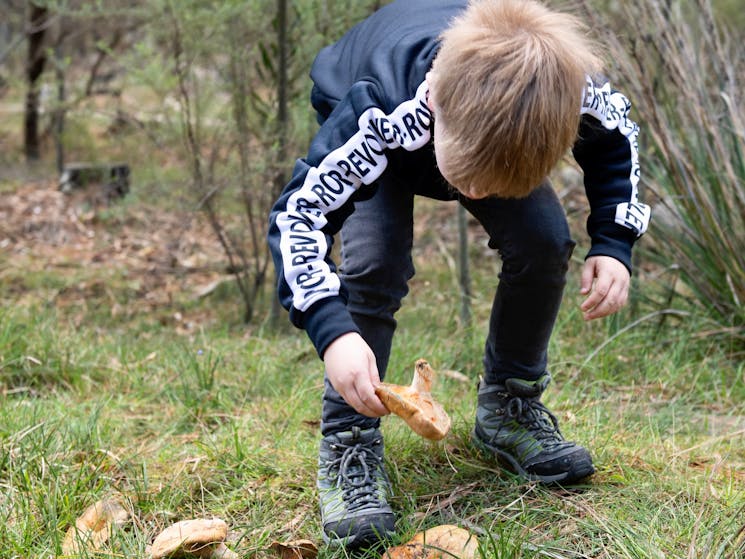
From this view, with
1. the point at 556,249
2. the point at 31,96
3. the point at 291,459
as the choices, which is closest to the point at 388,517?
the point at 291,459

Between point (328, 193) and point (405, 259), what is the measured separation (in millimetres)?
330

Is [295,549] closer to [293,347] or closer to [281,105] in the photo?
[293,347]

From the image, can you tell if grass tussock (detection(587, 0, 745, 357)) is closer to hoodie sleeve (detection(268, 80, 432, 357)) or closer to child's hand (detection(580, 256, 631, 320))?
child's hand (detection(580, 256, 631, 320))

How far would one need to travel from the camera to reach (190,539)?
178 cm

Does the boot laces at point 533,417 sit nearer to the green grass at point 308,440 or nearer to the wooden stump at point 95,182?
the green grass at point 308,440

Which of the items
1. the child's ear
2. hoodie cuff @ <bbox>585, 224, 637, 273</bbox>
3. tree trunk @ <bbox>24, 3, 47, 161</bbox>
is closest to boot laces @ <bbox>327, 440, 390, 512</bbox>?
hoodie cuff @ <bbox>585, 224, 637, 273</bbox>

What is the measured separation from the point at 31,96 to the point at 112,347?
4958mm

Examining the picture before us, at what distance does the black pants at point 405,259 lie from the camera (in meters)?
2.00

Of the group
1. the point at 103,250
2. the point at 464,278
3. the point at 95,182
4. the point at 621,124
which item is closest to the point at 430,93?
the point at 621,124

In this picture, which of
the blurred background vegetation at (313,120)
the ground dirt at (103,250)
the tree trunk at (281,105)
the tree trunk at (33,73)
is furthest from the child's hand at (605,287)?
the tree trunk at (33,73)

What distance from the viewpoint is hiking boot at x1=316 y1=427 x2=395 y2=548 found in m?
1.87

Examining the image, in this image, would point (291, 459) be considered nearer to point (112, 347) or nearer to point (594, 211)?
point (594, 211)

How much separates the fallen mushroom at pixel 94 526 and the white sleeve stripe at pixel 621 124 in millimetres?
1392

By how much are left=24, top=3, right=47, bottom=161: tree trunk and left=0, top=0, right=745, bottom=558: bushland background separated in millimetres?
2054
